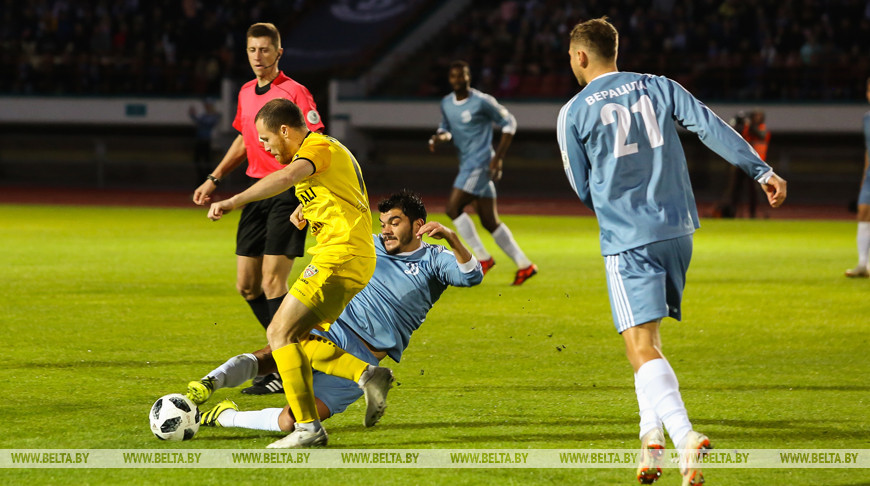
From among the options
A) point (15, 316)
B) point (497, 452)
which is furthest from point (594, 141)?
point (15, 316)

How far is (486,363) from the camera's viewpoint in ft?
24.0

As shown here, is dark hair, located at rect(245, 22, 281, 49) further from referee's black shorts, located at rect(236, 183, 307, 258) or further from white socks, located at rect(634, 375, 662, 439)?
white socks, located at rect(634, 375, 662, 439)

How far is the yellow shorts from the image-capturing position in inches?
195

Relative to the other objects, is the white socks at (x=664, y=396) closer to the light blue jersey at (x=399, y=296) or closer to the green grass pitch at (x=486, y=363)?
the green grass pitch at (x=486, y=363)

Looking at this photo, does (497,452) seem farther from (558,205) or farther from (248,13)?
(248,13)

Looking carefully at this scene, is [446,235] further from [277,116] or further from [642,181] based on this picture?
[642,181]

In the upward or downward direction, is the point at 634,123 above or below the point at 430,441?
above

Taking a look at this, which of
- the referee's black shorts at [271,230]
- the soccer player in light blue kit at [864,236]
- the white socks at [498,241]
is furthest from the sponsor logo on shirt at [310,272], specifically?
the soccer player in light blue kit at [864,236]

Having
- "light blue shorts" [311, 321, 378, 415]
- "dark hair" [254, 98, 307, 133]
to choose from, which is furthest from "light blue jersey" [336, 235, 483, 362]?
"dark hair" [254, 98, 307, 133]

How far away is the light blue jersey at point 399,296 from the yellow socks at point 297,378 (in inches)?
31.1

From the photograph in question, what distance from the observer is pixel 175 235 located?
17.3 metres

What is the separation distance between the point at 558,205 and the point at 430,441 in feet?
70.3

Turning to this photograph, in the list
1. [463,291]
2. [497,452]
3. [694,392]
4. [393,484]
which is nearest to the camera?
[393,484]

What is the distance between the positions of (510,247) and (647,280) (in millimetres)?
7458
